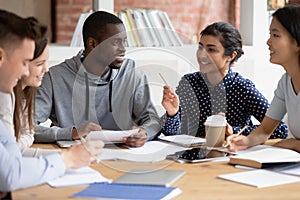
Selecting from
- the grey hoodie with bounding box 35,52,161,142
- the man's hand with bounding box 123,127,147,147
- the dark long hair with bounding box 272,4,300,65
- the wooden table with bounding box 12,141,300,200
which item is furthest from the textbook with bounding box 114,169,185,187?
the dark long hair with bounding box 272,4,300,65

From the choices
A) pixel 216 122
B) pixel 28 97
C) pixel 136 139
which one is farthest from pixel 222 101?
pixel 28 97

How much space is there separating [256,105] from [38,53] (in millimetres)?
1129

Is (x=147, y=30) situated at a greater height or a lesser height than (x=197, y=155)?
greater

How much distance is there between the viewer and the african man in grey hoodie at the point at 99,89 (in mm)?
2344

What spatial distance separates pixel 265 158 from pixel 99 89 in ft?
3.01

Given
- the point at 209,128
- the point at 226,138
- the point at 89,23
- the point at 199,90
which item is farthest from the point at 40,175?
the point at 199,90

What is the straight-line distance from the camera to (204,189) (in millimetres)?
1463

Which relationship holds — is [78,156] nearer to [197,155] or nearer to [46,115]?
[197,155]

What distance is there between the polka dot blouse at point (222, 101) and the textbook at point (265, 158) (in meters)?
0.66

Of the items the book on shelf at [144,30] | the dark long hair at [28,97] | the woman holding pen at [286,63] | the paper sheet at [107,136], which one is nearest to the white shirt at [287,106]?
the woman holding pen at [286,63]

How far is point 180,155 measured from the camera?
1.88m

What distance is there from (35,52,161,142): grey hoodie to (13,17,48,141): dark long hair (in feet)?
1.10

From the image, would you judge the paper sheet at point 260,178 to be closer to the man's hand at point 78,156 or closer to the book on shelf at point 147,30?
the man's hand at point 78,156

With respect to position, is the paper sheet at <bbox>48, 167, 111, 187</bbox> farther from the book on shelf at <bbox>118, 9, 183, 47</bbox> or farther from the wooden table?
the book on shelf at <bbox>118, 9, 183, 47</bbox>
